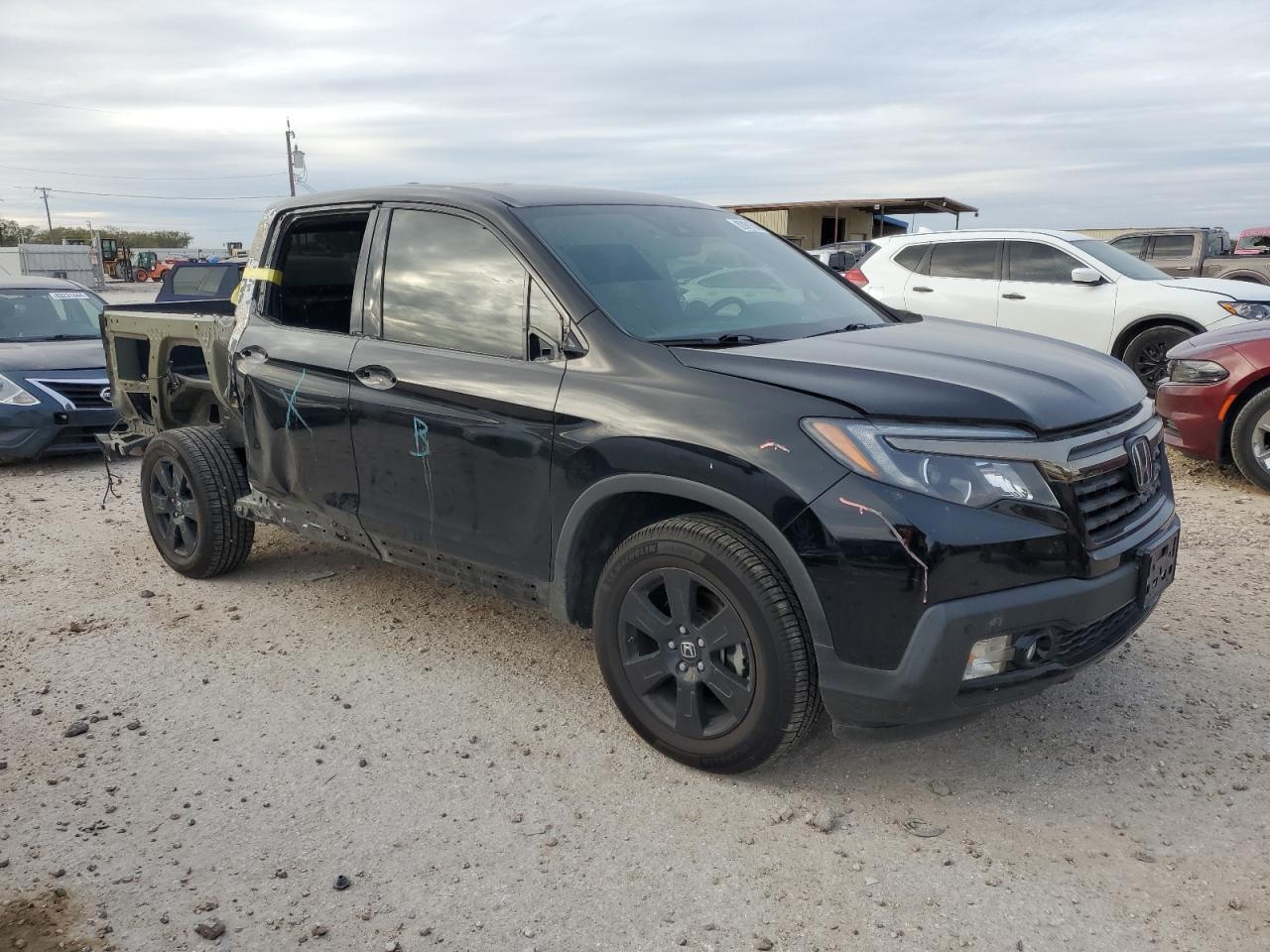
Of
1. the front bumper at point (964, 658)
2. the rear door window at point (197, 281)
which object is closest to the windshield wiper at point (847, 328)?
the front bumper at point (964, 658)

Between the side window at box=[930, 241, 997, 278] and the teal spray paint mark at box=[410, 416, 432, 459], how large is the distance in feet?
26.9

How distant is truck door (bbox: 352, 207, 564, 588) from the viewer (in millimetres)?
3486

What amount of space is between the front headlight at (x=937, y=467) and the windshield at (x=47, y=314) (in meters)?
8.25

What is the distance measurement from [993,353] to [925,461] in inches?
32.2

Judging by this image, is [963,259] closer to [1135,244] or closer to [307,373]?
[307,373]

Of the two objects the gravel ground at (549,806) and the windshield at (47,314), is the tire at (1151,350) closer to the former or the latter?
the gravel ground at (549,806)

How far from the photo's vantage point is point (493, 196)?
3820 millimetres

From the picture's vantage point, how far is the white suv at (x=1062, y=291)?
30.4 ft

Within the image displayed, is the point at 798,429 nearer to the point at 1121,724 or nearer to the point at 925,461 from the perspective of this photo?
the point at 925,461

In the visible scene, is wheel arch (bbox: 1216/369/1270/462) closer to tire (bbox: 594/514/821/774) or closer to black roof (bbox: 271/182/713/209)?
black roof (bbox: 271/182/713/209)

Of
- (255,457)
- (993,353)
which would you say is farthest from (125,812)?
(993,353)

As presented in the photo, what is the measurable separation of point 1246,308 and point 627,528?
802 centimetres

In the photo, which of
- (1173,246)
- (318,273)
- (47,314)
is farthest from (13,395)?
(1173,246)

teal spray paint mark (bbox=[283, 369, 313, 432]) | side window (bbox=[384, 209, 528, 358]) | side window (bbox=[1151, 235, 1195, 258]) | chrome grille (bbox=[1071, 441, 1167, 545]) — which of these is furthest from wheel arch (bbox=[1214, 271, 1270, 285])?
teal spray paint mark (bbox=[283, 369, 313, 432])
